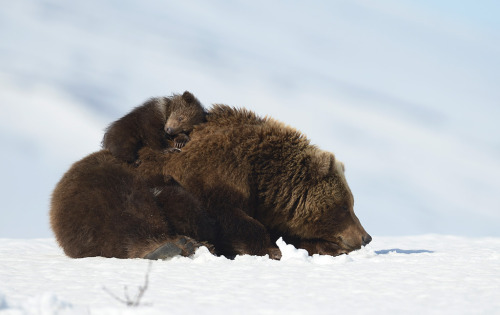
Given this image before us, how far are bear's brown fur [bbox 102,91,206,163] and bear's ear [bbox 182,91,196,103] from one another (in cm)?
1

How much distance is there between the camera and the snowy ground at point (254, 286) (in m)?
3.79

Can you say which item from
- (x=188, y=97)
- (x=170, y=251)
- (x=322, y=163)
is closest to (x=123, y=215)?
(x=170, y=251)

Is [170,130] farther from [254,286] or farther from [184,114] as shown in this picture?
[254,286]

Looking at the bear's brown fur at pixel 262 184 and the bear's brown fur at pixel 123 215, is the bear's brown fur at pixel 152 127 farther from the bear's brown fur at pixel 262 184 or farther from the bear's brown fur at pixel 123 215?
the bear's brown fur at pixel 123 215

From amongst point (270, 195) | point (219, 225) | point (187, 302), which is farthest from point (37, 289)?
point (270, 195)

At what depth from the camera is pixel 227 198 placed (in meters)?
7.23

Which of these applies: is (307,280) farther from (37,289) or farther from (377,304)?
(37,289)

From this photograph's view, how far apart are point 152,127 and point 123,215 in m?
1.64

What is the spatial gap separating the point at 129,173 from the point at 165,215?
0.75m

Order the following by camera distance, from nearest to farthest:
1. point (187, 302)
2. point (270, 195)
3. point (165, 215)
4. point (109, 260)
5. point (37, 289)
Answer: point (187, 302) → point (37, 289) → point (109, 260) → point (165, 215) → point (270, 195)

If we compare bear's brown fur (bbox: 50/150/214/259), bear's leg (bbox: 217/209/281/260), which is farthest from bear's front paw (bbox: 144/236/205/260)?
bear's leg (bbox: 217/209/281/260)

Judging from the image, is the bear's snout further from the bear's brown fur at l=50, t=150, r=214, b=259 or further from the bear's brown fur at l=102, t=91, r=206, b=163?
the bear's brown fur at l=50, t=150, r=214, b=259

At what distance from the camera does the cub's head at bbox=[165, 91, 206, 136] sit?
307 inches

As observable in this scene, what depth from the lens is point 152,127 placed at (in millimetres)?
7793
